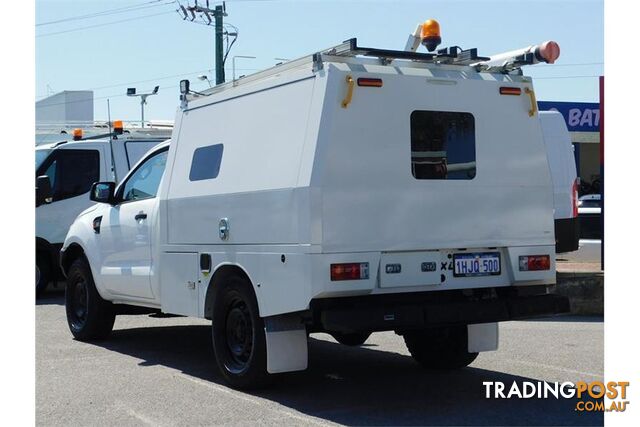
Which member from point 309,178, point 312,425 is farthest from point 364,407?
point 309,178

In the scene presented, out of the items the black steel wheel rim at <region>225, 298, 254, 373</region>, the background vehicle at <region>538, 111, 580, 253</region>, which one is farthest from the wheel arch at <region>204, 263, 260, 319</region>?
the background vehicle at <region>538, 111, 580, 253</region>

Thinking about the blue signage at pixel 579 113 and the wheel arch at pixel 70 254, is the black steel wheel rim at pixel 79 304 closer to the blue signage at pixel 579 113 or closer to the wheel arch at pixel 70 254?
the wheel arch at pixel 70 254

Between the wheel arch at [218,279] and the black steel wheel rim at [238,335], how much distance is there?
0.21 metres

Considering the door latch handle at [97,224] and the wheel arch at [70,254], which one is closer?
the door latch handle at [97,224]

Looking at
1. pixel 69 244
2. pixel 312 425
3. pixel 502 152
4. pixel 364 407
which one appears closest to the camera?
pixel 312 425

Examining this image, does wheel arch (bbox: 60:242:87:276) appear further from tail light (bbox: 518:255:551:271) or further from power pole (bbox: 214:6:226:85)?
power pole (bbox: 214:6:226:85)

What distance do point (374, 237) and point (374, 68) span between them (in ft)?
4.14

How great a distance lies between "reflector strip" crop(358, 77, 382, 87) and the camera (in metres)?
6.82

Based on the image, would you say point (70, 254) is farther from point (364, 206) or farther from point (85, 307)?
point (364, 206)

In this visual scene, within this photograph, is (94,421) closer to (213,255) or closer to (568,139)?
(213,255)

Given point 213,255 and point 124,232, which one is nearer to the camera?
point 213,255

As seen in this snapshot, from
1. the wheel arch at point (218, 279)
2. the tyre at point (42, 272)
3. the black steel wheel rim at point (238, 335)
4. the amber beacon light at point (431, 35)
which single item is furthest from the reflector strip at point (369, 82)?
the tyre at point (42, 272)

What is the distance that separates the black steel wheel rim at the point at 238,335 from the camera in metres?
7.43
